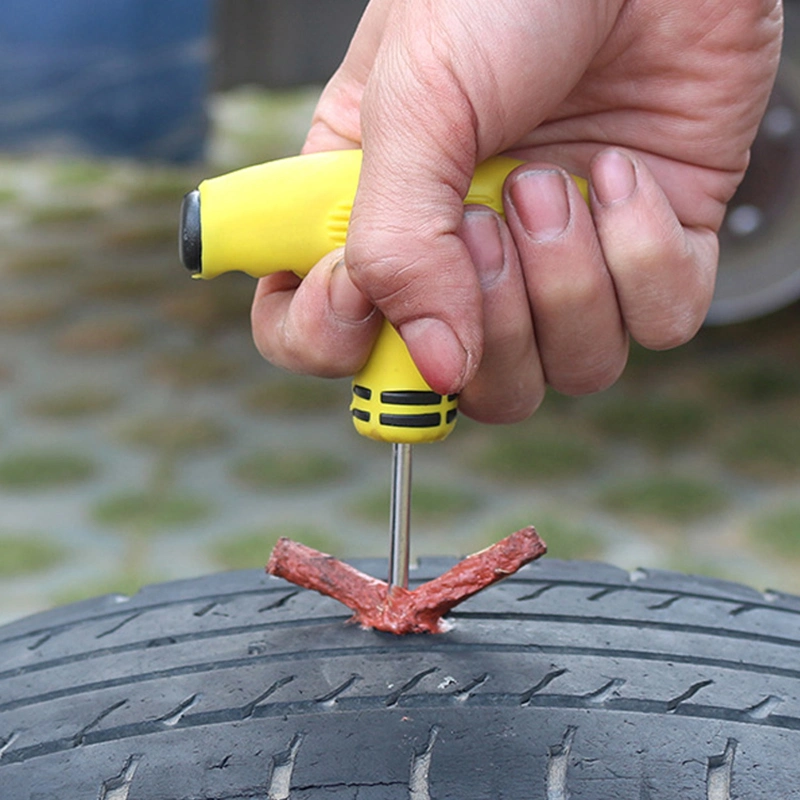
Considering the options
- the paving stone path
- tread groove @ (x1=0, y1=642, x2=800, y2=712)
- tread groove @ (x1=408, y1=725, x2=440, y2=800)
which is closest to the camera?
tread groove @ (x1=408, y1=725, x2=440, y2=800)

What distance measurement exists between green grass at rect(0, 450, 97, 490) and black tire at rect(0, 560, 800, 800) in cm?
124

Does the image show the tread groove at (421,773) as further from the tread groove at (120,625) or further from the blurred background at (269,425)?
the blurred background at (269,425)

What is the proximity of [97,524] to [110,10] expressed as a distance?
0.93 m

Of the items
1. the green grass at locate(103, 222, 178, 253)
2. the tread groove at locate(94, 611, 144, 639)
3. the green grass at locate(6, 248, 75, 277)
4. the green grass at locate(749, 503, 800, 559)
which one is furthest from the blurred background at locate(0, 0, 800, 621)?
the tread groove at locate(94, 611, 144, 639)

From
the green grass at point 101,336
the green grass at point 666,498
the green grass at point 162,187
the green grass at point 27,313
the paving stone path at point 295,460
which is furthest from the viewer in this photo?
the green grass at point 162,187

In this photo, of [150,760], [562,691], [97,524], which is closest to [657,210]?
[562,691]

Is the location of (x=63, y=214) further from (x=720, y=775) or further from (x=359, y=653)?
(x=720, y=775)

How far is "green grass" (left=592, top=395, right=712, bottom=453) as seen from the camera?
219 cm

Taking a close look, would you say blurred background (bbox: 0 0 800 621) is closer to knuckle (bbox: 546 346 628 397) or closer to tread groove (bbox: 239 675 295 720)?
knuckle (bbox: 546 346 628 397)

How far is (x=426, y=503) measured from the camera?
6.41 ft

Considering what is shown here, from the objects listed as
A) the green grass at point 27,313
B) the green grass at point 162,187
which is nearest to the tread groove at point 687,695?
the green grass at point 27,313

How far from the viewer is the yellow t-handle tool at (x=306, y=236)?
28.6 inches

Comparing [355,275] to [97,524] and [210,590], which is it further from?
[97,524]

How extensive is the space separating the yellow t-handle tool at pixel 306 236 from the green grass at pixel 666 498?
1248 millimetres
